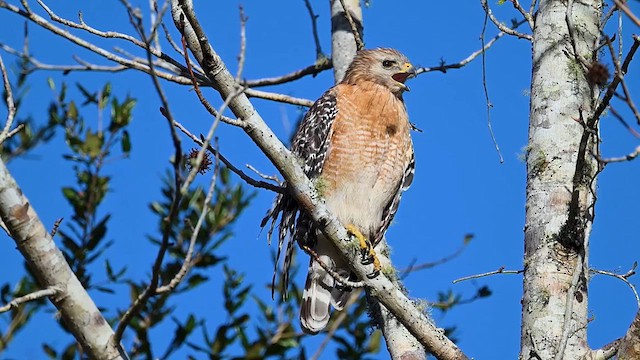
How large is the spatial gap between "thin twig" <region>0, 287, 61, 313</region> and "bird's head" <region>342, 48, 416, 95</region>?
3.59 m

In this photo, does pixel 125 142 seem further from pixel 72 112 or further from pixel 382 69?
pixel 382 69

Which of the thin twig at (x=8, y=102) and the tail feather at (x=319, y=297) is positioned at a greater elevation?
the tail feather at (x=319, y=297)

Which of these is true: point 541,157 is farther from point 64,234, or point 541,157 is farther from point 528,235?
point 64,234

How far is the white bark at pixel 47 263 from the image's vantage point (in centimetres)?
257

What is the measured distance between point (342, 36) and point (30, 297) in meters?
3.88

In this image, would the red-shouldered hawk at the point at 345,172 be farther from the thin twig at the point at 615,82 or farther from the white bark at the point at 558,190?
the thin twig at the point at 615,82

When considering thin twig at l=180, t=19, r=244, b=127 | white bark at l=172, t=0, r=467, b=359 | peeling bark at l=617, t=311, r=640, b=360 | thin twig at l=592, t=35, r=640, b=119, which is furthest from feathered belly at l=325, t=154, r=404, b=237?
peeling bark at l=617, t=311, r=640, b=360

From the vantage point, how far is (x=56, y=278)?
258cm

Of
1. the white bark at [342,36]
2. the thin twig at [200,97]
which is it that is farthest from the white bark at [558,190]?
the white bark at [342,36]

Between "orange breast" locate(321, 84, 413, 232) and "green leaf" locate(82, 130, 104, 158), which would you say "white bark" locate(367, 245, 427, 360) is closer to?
"orange breast" locate(321, 84, 413, 232)

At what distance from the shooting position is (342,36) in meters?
5.97

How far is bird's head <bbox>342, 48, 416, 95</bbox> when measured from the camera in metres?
5.94

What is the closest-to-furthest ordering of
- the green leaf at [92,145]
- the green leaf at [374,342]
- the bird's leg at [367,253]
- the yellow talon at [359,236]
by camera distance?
Answer: the bird's leg at [367,253], the green leaf at [92,145], the yellow talon at [359,236], the green leaf at [374,342]

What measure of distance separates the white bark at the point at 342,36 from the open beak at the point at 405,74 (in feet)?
1.12
